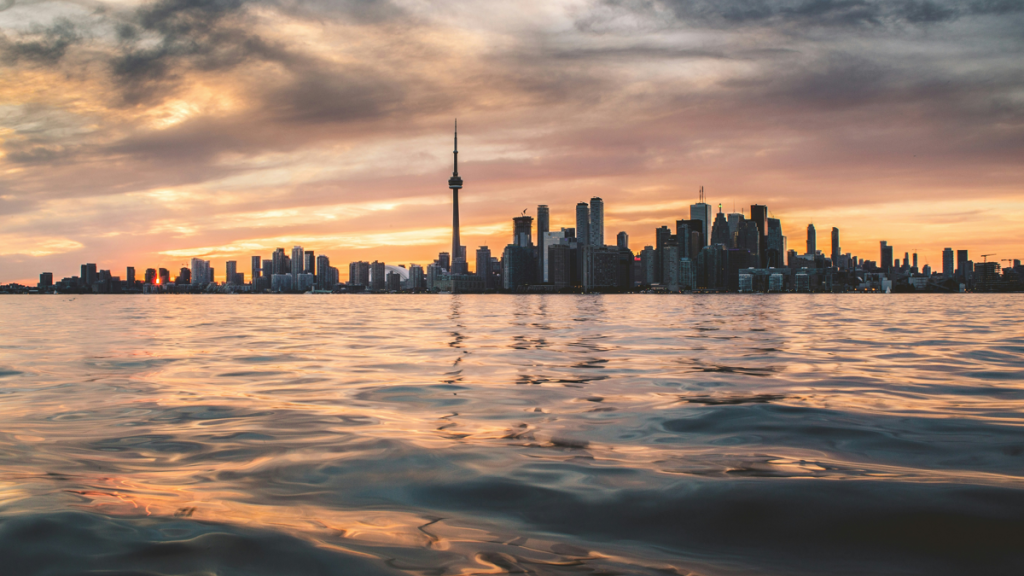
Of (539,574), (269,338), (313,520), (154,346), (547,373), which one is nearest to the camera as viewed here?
(539,574)

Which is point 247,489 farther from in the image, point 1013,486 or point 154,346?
point 154,346

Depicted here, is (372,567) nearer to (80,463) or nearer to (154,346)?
(80,463)

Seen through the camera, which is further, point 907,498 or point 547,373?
point 547,373

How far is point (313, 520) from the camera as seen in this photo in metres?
5.84

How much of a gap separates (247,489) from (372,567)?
2.78 meters

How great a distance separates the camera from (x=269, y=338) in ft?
105

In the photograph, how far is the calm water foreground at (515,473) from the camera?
503 cm

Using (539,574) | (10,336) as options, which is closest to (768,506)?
(539,574)

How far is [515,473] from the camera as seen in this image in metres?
7.44

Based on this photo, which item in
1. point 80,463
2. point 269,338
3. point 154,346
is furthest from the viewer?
point 269,338

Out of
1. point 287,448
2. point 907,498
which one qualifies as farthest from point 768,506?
point 287,448

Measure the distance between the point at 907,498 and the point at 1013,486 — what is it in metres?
1.32

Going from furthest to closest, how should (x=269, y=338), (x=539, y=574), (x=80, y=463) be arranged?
(x=269, y=338)
(x=80, y=463)
(x=539, y=574)

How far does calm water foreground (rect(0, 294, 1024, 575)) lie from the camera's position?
5.03 metres
